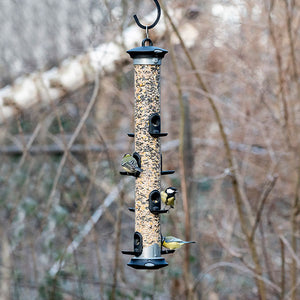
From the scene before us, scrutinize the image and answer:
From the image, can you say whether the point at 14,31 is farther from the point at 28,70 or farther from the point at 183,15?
the point at 183,15

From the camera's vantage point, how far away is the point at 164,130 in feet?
26.4

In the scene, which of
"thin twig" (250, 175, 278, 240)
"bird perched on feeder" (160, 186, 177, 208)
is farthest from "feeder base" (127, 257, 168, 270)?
"thin twig" (250, 175, 278, 240)

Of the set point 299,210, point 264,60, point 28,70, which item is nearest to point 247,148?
point 264,60

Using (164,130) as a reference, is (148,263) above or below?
below

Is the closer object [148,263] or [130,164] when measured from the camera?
[148,263]

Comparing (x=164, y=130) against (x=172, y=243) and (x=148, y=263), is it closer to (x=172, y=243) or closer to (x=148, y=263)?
(x=172, y=243)

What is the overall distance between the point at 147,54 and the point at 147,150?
67 centimetres

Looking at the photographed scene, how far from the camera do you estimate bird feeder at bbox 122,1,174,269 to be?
4008mm

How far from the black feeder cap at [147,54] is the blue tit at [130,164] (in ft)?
2.23

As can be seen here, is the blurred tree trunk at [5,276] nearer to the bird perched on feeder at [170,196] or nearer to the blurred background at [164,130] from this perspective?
the blurred background at [164,130]

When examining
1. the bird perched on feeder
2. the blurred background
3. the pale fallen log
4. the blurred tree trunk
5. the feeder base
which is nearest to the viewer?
the feeder base

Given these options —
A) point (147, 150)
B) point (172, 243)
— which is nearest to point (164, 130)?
point (147, 150)

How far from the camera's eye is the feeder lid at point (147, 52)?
395cm

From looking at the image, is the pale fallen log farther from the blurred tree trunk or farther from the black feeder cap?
the black feeder cap
